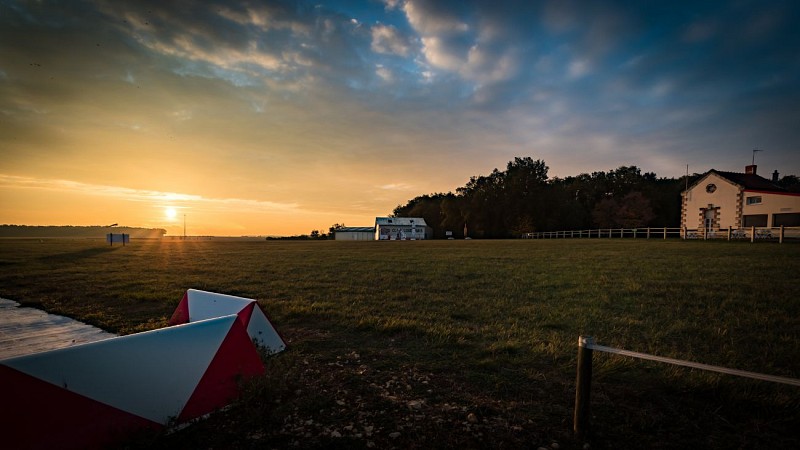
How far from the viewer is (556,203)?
250 feet

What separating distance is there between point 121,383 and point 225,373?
3.05 feet

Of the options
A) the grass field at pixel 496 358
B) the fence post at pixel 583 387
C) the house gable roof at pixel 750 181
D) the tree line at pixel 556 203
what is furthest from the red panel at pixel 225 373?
the tree line at pixel 556 203

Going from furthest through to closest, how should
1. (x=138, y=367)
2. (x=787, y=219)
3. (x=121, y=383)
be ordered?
(x=787, y=219)
(x=138, y=367)
(x=121, y=383)

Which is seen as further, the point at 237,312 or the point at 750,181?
the point at 750,181

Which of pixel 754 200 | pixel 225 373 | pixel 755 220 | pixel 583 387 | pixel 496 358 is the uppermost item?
pixel 754 200

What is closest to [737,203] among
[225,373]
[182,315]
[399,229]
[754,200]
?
[754,200]

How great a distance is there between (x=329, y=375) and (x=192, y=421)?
1585mm

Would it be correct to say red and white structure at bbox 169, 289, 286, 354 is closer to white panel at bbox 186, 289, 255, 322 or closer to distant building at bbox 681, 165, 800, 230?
white panel at bbox 186, 289, 255, 322

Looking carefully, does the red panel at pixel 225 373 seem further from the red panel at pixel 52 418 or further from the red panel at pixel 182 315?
the red panel at pixel 182 315

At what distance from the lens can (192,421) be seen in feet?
10.7

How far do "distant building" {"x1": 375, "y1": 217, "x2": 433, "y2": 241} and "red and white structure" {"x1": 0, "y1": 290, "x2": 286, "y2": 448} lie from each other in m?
76.5

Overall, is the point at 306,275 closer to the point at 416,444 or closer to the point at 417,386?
the point at 417,386

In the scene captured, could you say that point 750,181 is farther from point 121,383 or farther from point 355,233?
point 355,233

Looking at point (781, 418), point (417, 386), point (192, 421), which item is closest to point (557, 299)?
point (781, 418)
